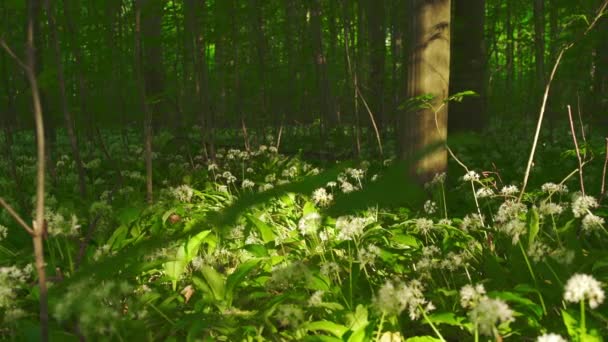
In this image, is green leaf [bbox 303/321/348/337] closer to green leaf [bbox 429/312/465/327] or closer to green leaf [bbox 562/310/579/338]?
green leaf [bbox 429/312/465/327]

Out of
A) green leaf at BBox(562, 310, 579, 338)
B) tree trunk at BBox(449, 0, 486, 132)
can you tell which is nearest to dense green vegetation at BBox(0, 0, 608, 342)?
green leaf at BBox(562, 310, 579, 338)

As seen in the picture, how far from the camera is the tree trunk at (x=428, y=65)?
12.3 ft

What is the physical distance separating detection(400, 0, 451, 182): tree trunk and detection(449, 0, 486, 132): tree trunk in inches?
147

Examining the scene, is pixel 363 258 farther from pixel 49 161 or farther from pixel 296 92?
pixel 296 92

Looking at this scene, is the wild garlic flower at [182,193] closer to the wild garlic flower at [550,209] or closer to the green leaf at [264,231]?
the green leaf at [264,231]

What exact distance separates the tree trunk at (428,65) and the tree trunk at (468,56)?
12.3 feet

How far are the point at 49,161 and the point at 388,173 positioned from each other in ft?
21.3

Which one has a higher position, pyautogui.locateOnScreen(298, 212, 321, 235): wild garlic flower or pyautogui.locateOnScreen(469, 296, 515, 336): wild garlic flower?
pyautogui.locateOnScreen(469, 296, 515, 336): wild garlic flower

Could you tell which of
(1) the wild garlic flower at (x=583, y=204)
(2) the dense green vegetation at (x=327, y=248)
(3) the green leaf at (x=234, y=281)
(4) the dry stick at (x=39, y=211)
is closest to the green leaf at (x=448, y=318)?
(2) the dense green vegetation at (x=327, y=248)

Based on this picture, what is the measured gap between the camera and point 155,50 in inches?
429

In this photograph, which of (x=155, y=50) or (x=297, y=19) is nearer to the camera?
(x=297, y=19)

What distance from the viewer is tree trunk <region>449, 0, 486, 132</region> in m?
7.51

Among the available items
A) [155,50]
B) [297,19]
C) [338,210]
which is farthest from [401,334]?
[155,50]

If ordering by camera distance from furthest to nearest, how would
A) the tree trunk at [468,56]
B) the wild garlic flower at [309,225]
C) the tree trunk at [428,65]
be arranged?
the tree trunk at [468,56] → the tree trunk at [428,65] → the wild garlic flower at [309,225]
